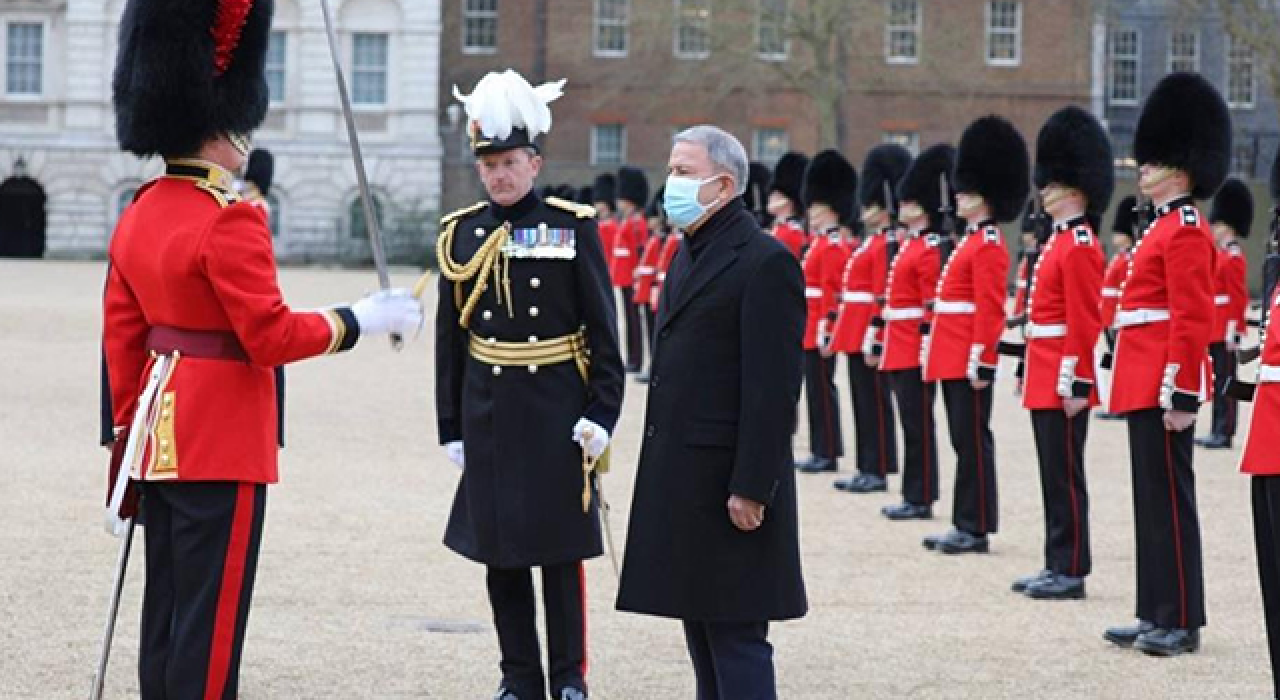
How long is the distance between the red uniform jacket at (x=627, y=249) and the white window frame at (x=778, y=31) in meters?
15.9

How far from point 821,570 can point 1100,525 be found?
2168 mm

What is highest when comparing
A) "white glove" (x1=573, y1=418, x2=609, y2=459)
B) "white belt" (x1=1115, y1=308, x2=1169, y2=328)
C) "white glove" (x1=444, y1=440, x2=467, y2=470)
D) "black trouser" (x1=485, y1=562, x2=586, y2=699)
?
"white belt" (x1=1115, y1=308, x2=1169, y2=328)

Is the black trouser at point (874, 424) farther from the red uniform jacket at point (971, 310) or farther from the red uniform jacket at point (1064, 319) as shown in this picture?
the red uniform jacket at point (1064, 319)

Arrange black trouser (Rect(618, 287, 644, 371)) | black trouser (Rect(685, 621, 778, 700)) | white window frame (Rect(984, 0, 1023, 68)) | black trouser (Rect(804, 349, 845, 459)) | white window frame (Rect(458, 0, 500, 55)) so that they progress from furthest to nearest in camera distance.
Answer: white window frame (Rect(458, 0, 500, 55)), white window frame (Rect(984, 0, 1023, 68)), black trouser (Rect(618, 287, 644, 371)), black trouser (Rect(804, 349, 845, 459)), black trouser (Rect(685, 621, 778, 700))

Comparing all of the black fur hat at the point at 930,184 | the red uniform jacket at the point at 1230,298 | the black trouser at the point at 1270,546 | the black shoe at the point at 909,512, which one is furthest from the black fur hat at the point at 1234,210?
the black trouser at the point at 1270,546

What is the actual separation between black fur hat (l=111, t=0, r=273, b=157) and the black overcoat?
1173mm

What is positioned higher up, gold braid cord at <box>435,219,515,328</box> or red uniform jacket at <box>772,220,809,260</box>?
red uniform jacket at <box>772,220,809,260</box>

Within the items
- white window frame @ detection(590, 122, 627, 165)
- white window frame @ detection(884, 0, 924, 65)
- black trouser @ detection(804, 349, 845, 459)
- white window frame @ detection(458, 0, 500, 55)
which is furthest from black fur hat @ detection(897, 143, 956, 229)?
white window frame @ detection(458, 0, 500, 55)

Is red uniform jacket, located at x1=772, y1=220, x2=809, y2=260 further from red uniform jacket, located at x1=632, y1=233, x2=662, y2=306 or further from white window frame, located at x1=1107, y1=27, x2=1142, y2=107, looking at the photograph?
white window frame, located at x1=1107, y1=27, x2=1142, y2=107

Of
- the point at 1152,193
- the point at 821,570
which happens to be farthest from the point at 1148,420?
the point at 821,570

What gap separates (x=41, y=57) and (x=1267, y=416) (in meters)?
41.9

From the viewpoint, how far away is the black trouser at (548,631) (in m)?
5.82

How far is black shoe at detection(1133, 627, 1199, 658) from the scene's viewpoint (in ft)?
22.6

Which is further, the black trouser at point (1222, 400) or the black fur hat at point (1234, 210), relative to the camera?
the black fur hat at point (1234, 210)
